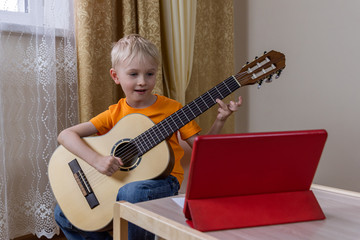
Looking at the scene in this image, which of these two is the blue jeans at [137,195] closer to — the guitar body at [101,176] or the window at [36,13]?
the guitar body at [101,176]

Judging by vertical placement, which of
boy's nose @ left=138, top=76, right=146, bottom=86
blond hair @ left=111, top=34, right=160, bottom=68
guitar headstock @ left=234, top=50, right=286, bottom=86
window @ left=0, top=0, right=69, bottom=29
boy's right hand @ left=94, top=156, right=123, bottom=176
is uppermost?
window @ left=0, top=0, right=69, bottom=29

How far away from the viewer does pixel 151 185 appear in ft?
3.90

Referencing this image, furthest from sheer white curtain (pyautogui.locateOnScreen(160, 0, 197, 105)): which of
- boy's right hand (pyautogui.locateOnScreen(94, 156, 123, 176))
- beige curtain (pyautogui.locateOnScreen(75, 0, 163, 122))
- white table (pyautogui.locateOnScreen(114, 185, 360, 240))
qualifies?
white table (pyautogui.locateOnScreen(114, 185, 360, 240))

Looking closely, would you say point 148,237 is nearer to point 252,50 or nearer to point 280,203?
point 280,203

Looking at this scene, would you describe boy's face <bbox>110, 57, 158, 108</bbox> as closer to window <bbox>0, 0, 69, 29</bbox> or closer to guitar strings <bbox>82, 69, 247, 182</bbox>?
guitar strings <bbox>82, 69, 247, 182</bbox>

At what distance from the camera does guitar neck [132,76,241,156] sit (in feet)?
4.19

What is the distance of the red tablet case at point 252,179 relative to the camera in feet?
2.23

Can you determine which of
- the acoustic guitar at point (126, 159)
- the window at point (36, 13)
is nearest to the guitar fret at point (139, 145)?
the acoustic guitar at point (126, 159)

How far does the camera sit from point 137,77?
141 cm

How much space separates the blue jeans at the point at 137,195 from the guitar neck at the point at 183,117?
13cm

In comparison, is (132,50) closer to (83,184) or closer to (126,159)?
(126,159)

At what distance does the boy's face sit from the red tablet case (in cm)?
76

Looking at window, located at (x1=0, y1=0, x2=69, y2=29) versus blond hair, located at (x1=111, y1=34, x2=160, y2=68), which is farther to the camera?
window, located at (x1=0, y1=0, x2=69, y2=29)

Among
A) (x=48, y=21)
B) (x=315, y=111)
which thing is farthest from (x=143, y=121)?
(x=315, y=111)
